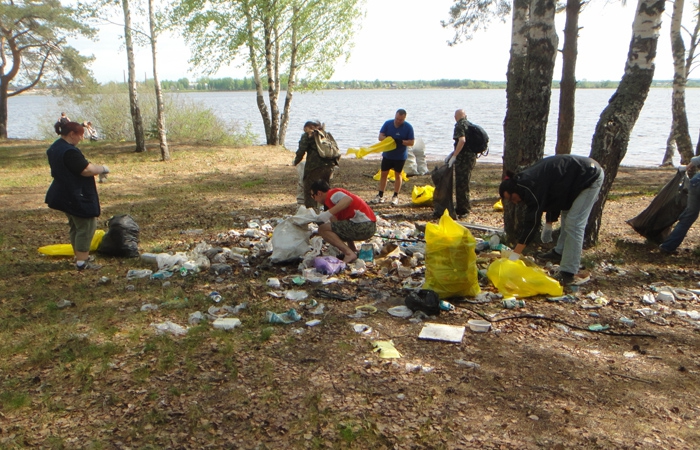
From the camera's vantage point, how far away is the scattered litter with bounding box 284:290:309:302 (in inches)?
201

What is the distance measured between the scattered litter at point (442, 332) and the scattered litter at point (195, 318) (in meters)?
1.86

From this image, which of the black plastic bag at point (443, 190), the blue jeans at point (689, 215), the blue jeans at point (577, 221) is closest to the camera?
the blue jeans at point (577, 221)

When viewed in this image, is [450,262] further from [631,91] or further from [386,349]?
[631,91]

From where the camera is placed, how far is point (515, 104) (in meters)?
6.83

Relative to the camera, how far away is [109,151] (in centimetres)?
1692

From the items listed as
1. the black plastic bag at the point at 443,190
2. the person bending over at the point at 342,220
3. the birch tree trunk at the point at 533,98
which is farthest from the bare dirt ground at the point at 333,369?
the black plastic bag at the point at 443,190

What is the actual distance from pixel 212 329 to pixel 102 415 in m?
1.28

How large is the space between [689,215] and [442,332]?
377 centimetres

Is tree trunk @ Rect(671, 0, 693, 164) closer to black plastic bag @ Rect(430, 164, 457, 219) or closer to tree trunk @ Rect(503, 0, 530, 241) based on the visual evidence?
tree trunk @ Rect(503, 0, 530, 241)

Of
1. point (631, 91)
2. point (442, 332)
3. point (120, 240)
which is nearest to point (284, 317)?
point (442, 332)

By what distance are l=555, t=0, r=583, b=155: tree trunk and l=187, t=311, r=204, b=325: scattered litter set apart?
25.5 feet

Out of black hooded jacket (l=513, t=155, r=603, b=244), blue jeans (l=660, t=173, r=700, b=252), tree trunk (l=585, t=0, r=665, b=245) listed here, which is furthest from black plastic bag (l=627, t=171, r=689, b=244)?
black hooded jacket (l=513, t=155, r=603, b=244)

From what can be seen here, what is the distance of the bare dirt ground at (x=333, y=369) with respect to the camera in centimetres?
309

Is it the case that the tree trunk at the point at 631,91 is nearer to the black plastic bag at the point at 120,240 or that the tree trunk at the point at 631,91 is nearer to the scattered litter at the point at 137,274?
the scattered litter at the point at 137,274
